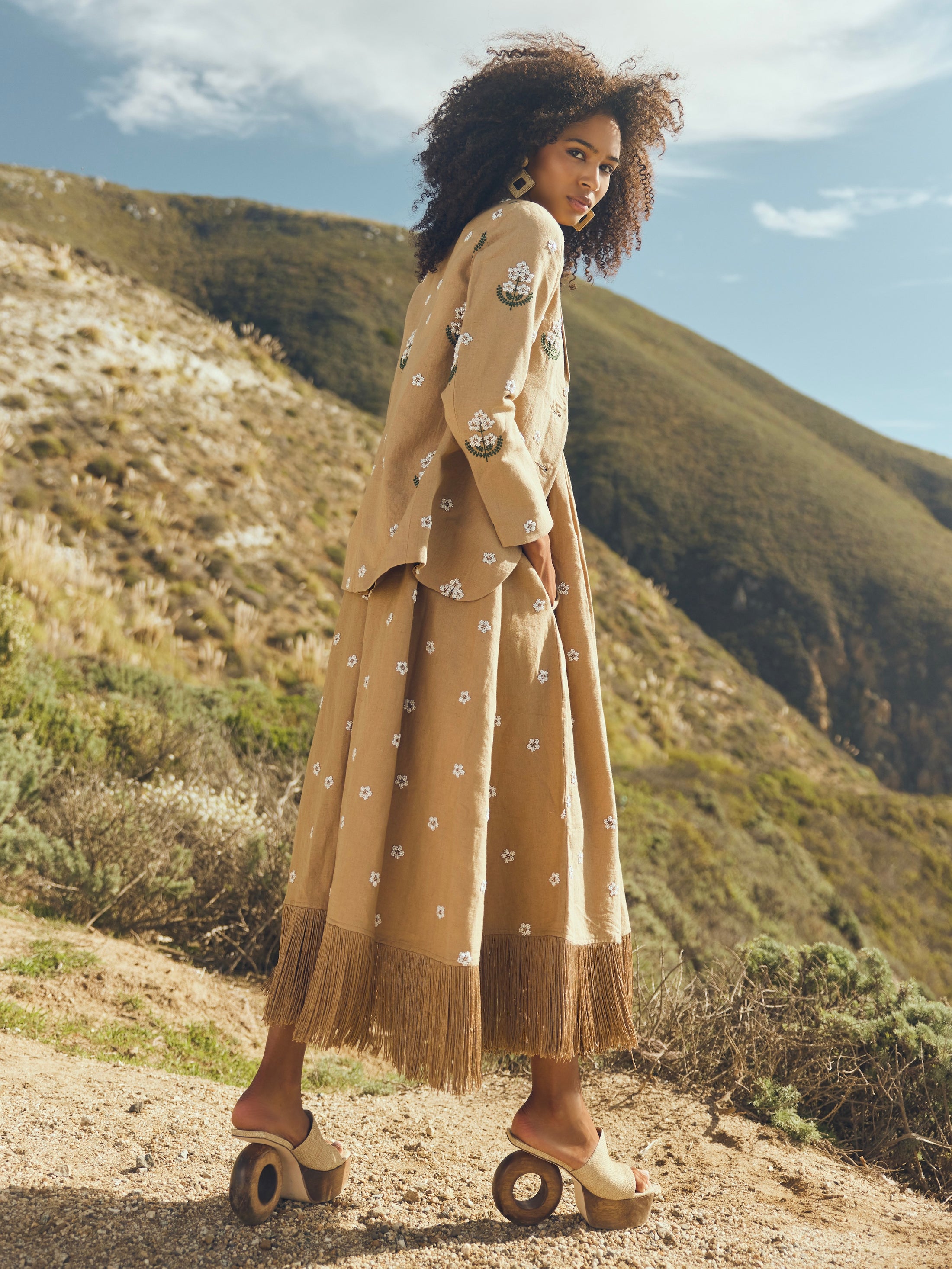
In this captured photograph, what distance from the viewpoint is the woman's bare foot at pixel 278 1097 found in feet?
5.94

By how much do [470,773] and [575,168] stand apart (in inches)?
56.9

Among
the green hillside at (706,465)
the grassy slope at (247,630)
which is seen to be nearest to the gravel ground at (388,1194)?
the grassy slope at (247,630)

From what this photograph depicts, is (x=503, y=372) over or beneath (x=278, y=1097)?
over

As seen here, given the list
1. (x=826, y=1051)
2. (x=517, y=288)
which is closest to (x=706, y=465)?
(x=826, y=1051)

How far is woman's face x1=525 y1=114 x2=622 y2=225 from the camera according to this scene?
212cm

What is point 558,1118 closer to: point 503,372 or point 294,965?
point 294,965

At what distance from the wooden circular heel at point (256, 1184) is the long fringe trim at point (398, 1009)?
26cm

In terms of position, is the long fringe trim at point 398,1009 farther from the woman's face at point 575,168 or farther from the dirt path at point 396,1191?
the woman's face at point 575,168

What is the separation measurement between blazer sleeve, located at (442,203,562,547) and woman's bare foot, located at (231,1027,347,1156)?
1156 mm

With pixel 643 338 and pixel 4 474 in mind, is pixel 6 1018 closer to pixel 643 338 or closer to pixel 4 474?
pixel 4 474

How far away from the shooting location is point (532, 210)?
1.93 metres

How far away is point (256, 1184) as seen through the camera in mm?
1776

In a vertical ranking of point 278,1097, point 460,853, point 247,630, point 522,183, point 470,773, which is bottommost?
point 278,1097

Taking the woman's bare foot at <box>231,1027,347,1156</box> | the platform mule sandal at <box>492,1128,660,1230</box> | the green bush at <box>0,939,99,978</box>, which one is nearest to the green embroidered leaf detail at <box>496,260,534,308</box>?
the woman's bare foot at <box>231,1027,347,1156</box>
